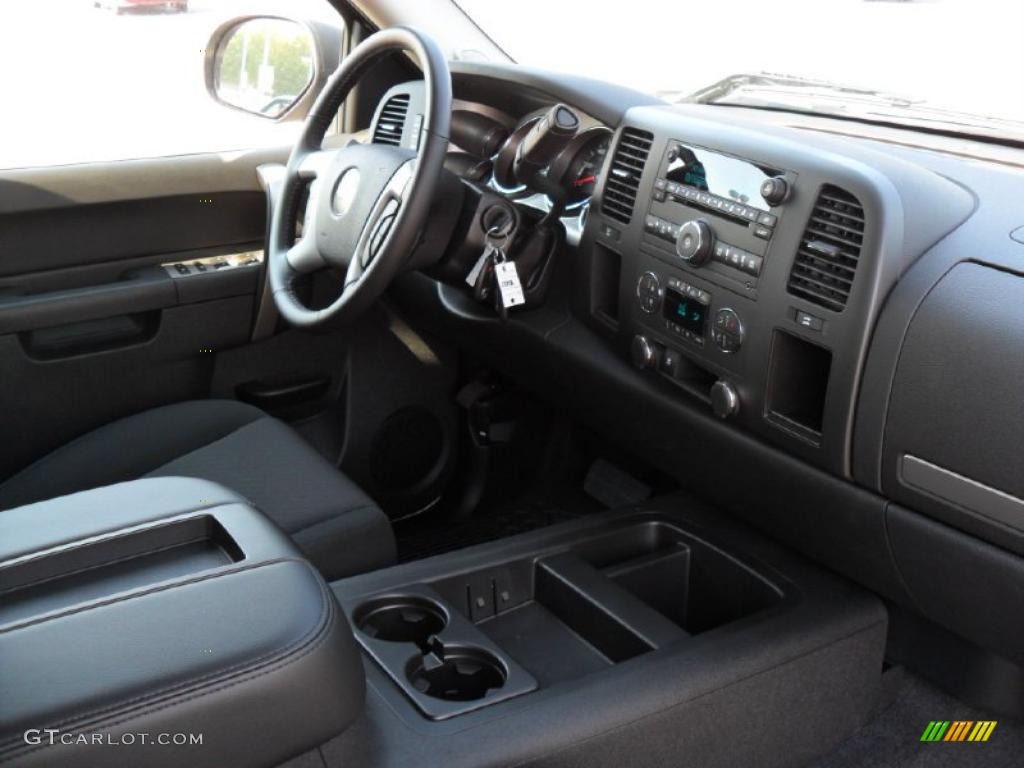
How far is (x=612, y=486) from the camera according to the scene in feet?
7.86

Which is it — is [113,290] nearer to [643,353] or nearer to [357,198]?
[357,198]

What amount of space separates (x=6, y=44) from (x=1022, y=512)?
2190 mm

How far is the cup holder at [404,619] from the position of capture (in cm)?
162

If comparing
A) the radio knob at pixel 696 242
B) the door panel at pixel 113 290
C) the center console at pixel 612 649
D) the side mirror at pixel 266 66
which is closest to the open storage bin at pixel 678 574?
the center console at pixel 612 649

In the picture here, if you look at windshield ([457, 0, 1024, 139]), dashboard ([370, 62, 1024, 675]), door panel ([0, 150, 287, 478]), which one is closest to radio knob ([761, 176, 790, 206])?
dashboard ([370, 62, 1024, 675])

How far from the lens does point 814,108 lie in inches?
82.2

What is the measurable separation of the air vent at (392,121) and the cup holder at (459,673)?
952mm

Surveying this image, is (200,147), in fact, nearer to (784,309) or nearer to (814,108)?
(814,108)

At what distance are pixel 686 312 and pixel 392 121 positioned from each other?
0.72 meters

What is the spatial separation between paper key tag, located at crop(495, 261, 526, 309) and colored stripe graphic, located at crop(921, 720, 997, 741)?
0.92 meters

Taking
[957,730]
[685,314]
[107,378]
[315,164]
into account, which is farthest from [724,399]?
[107,378]

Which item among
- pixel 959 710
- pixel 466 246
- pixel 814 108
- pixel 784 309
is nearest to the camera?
pixel 784 309

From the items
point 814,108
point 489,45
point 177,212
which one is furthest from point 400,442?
point 814,108

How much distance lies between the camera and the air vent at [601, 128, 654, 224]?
1819mm
